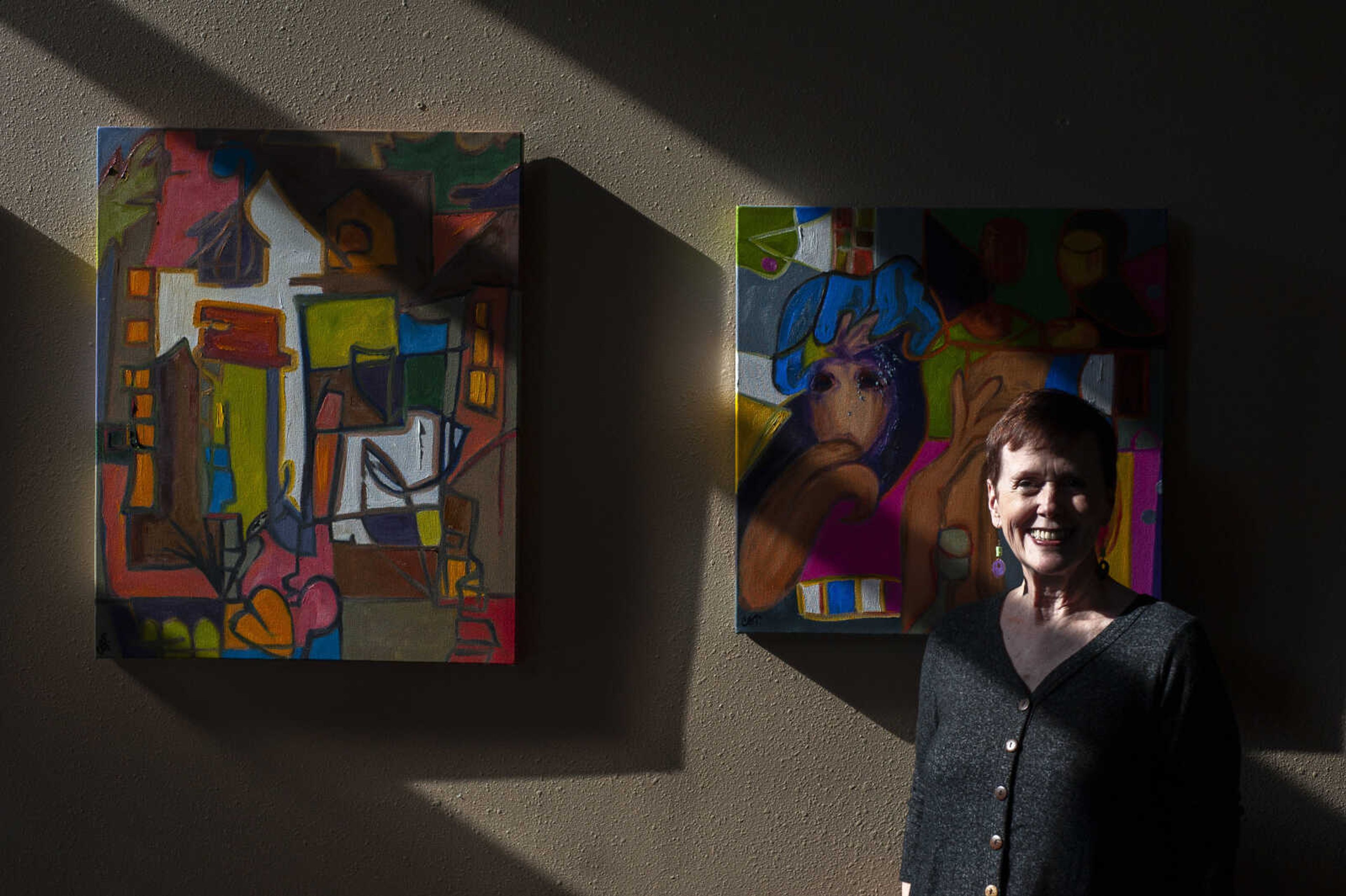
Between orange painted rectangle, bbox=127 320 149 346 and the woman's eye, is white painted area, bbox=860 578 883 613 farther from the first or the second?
orange painted rectangle, bbox=127 320 149 346

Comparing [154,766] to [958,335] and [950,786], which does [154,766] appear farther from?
[958,335]

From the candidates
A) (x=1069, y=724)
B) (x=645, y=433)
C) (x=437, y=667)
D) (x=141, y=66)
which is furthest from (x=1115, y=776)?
(x=141, y=66)

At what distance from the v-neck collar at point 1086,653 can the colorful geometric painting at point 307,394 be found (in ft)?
3.33

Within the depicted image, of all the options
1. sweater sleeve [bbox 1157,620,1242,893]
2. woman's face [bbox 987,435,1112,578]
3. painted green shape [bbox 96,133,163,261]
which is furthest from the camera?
painted green shape [bbox 96,133,163,261]

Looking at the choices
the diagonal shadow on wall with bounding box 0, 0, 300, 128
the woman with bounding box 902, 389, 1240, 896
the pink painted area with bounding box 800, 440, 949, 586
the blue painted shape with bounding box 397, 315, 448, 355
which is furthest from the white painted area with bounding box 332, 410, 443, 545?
the woman with bounding box 902, 389, 1240, 896

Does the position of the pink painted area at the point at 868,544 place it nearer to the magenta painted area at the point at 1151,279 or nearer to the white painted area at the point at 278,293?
the magenta painted area at the point at 1151,279

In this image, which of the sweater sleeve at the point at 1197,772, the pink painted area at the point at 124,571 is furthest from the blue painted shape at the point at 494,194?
the sweater sleeve at the point at 1197,772

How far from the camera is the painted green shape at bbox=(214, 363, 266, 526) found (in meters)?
2.02

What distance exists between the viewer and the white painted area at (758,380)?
1.99m

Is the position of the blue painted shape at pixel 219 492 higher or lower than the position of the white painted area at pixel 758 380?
lower

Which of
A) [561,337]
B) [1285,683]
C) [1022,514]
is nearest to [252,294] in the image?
[561,337]

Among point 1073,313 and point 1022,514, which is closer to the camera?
point 1022,514

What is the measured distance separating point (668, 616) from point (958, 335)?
32.8 inches

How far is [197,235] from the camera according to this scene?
2.04 m
